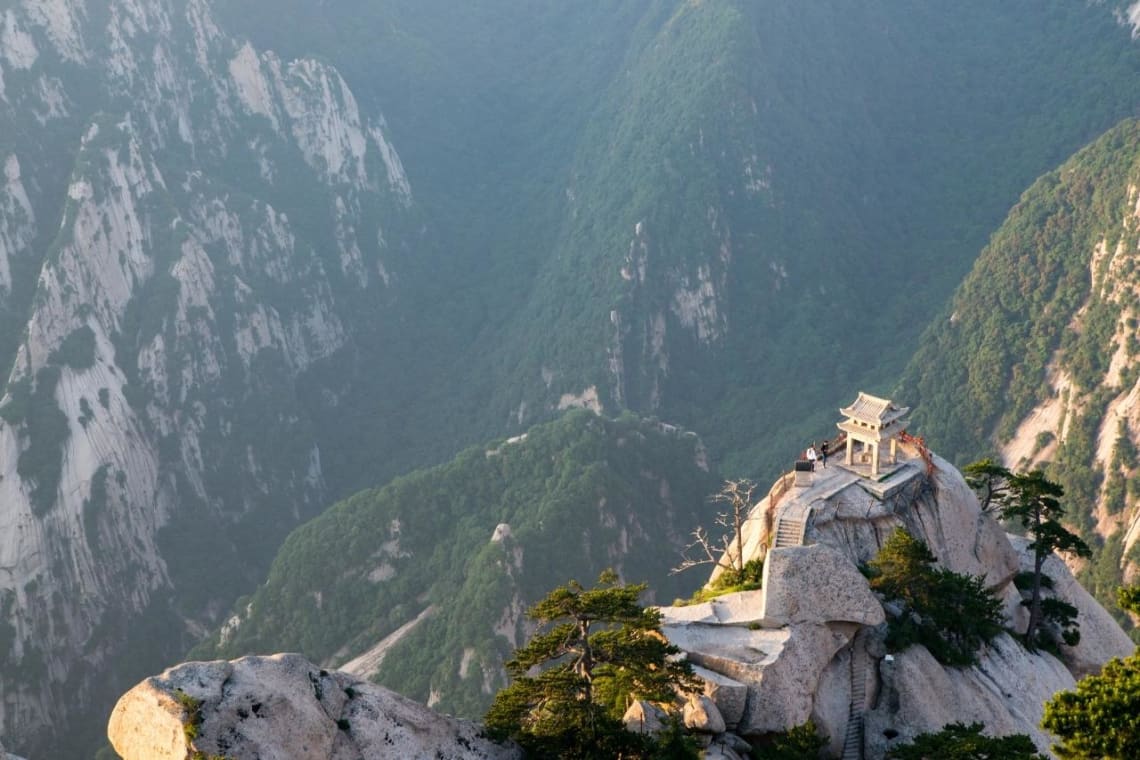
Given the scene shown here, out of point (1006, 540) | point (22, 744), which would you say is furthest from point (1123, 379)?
point (22, 744)

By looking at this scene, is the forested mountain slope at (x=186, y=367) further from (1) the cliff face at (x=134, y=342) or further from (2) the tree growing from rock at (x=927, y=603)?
(2) the tree growing from rock at (x=927, y=603)

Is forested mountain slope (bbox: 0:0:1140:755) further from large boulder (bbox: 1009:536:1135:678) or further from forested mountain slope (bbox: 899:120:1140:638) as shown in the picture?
large boulder (bbox: 1009:536:1135:678)

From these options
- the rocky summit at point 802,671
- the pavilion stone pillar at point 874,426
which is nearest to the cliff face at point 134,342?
the rocky summit at point 802,671

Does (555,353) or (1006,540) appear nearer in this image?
(1006,540)

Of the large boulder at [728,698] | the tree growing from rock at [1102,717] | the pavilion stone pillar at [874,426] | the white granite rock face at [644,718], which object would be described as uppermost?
the pavilion stone pillar at [874,426]

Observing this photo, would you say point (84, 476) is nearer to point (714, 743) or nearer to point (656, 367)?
point (656, 367)

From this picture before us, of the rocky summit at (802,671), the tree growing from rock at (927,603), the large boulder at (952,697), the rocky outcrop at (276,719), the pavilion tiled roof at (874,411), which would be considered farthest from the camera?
the pavilion tiled roof at (874,411)

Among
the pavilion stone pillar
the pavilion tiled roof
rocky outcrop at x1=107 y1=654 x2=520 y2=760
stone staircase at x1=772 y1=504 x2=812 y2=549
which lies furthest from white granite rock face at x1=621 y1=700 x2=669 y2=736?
the pavilion tiled roof
